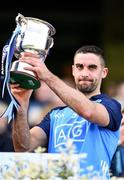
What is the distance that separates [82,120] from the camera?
549cm

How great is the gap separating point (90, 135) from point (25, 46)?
0.82 m

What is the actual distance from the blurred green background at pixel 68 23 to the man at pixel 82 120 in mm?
6032

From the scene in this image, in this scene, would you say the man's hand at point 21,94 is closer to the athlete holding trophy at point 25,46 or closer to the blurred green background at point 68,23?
the athlete holding trophy at point 25,46

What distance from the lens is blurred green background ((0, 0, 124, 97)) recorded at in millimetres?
11758

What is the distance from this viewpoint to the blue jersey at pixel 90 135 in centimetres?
537

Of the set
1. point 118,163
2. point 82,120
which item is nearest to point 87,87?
point 82,120

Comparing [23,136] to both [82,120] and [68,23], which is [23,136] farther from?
[68,23]

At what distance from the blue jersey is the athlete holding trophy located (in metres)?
0.50

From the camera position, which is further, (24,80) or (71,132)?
(71,132)

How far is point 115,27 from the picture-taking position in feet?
38.1

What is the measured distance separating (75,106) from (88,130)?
1.03 ft

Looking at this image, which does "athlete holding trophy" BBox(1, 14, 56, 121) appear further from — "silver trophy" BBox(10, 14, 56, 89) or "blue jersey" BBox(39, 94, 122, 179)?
"blue jersey" BBox(39, 94, 122, 179)

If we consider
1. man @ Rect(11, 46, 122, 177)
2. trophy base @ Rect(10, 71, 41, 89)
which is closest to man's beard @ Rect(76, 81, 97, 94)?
man @ Rect(11, 46, 122, 177)

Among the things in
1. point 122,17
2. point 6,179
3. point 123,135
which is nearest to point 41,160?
point 6,179
